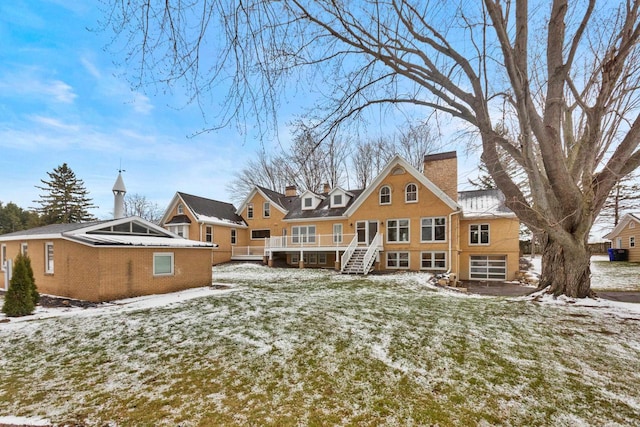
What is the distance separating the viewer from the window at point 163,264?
11.3 m

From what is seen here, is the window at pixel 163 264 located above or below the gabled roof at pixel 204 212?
below

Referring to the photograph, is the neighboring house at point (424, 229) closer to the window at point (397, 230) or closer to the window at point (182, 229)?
the window at point (397, 230)

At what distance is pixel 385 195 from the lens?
19406 mm

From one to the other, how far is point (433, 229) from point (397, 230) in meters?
2.17

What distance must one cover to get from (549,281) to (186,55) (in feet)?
39.6

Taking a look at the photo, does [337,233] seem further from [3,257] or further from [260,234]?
[3,257]

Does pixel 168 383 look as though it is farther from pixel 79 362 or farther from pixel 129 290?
pixel 129 290

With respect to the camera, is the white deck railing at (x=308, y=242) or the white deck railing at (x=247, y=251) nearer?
the white deck railing at (x=308, y=242)

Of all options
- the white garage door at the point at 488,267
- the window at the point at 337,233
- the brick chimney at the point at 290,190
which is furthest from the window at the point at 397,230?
the brick chimney at the point at 290,190

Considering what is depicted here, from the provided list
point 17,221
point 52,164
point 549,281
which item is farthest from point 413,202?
point 17,221

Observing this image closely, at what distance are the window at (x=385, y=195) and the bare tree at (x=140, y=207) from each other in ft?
124

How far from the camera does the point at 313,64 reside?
638 cm

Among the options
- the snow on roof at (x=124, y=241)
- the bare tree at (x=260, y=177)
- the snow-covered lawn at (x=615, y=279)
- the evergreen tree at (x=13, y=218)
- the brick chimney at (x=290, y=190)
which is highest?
the bare tree at (x=260, y=177)

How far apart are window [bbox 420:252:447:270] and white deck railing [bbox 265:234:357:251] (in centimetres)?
470
